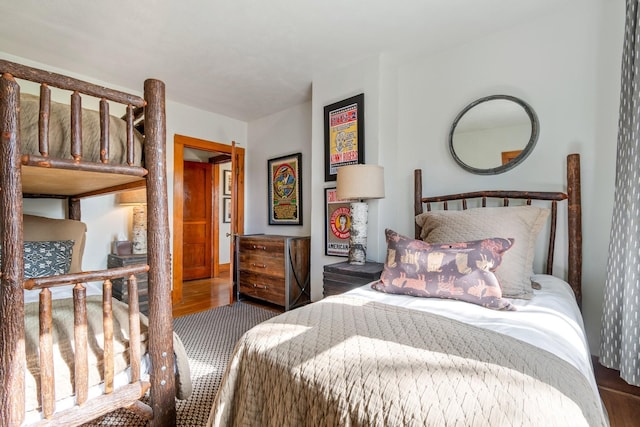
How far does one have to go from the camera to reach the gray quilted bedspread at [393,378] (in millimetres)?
657

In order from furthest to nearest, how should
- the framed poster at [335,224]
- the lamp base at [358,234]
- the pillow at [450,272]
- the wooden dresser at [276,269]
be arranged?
1. the wooden dresser at [276,269]
2. the framed poster at [335,224]
3. the lamp base at [358,234]
4. the pillow at [450,272]

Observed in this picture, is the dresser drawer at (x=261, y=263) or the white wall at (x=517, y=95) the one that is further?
the dresser drawer at (x=261, y=263)

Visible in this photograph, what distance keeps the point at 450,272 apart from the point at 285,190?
9.13 feet

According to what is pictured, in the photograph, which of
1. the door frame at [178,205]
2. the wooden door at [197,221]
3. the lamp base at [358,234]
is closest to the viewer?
the lamp base at [358,234]

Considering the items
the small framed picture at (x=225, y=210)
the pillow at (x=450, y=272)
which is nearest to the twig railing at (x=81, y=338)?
the pillow at (x=450, y=272)

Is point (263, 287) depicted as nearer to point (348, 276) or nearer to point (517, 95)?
point (348, 276)

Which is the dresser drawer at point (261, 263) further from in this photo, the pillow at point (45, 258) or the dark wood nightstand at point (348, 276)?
the pillow at point (45, 258)

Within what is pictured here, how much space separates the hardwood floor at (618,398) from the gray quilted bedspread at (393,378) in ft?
3.95

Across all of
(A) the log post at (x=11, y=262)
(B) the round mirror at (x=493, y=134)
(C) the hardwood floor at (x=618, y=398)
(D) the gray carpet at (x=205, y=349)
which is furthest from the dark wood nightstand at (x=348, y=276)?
(A) the log post at (x=11, y=262)

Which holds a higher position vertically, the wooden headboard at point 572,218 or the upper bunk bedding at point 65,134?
the upper bunk bedding at point 65,134

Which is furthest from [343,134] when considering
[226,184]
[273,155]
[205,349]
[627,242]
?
[226,184]

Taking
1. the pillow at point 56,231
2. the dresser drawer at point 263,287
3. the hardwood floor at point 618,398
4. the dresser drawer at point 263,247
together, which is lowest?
the hardwood floor at point 618,398

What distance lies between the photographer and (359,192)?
2.32 metres

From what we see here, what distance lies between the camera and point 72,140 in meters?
1.05
